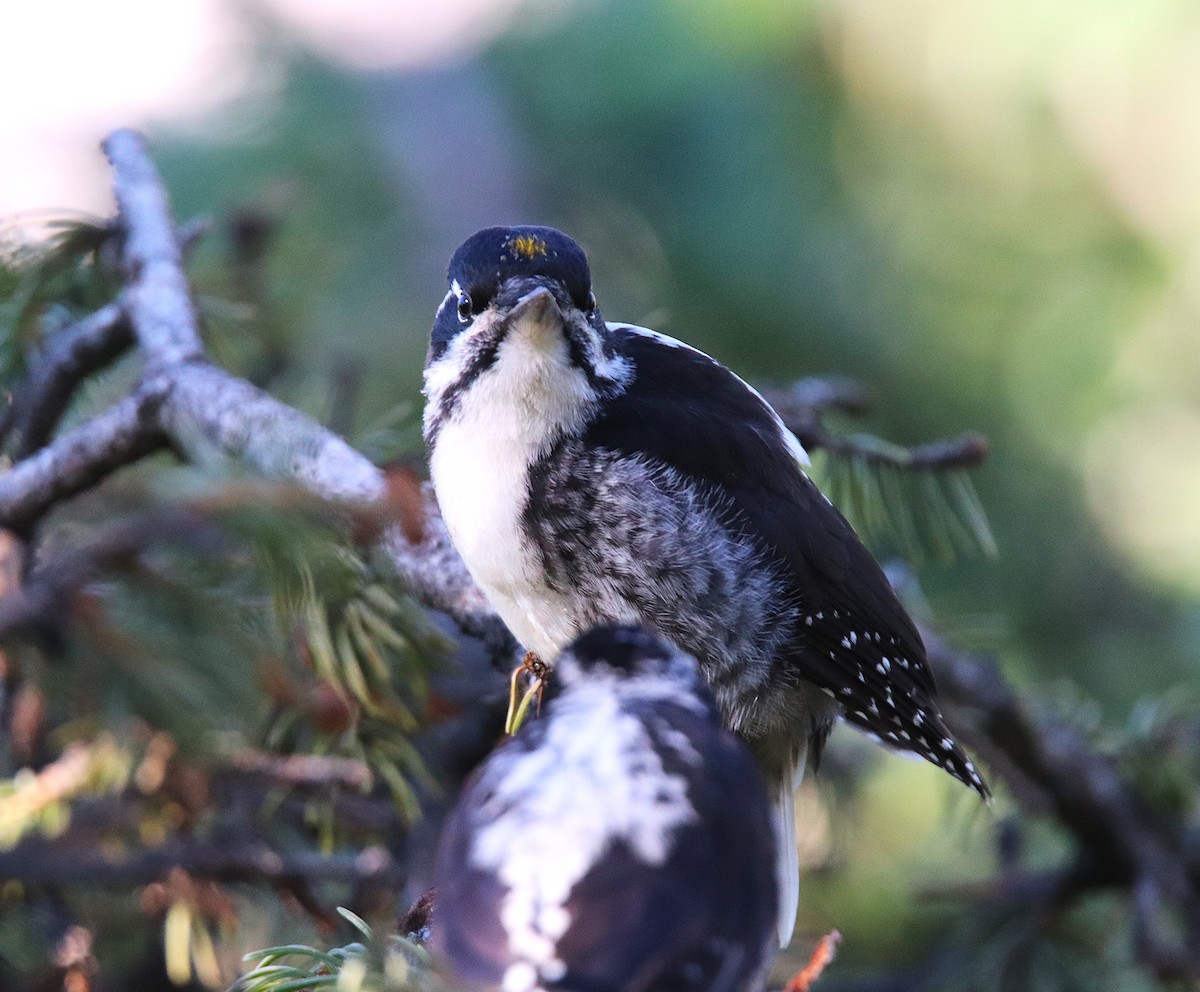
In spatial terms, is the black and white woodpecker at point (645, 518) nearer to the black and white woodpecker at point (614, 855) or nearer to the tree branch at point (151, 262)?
the tree branch at point (151, 262)

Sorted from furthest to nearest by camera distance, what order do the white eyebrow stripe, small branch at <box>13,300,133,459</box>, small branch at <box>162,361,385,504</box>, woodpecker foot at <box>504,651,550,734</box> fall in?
small branch at <box>13,300,133,459</box>
the white eyebrow stripe
woodpecker foot at <box>504,651,550,734</box>
small branch at <box>162,361,385,504</box>

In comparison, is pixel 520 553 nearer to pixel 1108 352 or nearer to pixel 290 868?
pixel 290 868

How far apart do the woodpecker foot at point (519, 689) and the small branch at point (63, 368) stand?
0.96 metres

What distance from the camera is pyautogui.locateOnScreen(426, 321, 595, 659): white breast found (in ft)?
6.68

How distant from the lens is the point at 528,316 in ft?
6.70

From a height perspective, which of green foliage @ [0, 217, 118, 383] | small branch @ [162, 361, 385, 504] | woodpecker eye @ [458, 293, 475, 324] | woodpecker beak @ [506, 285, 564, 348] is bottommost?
small branch @ [162, 361, 385, 504]

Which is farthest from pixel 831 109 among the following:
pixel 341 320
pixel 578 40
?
pixel 341 320

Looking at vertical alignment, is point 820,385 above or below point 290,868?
above

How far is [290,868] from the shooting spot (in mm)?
2166

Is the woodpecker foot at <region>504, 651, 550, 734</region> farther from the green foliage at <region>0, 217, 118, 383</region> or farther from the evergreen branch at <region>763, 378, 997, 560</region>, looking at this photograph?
the green foliage at <region>0, 217, 118, 383</region>

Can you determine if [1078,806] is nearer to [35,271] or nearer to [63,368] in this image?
[63,368]

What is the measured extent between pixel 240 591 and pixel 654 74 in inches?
151

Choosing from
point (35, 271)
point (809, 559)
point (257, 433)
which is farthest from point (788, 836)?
point (35, 271)

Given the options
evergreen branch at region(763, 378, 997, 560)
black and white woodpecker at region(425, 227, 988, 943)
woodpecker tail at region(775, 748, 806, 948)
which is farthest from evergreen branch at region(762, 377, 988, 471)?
woodpecker tail at region(775, 748, 806, 948)
